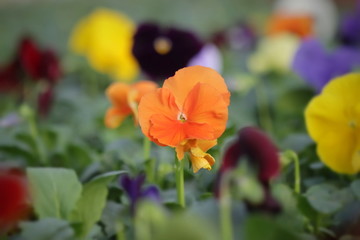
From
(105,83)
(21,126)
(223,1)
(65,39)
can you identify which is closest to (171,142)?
(21,126)

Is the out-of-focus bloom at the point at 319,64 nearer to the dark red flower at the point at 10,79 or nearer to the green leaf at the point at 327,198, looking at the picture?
the green leaf at the point at 327,198

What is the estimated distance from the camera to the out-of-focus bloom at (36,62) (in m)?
1.20

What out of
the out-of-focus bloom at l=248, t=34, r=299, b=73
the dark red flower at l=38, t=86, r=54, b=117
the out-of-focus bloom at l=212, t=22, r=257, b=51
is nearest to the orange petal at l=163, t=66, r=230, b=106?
the dark red flower at l=38, t=86, r=54, b=117

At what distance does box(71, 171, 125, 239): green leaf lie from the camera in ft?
2.02

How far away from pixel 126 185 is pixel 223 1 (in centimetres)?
265

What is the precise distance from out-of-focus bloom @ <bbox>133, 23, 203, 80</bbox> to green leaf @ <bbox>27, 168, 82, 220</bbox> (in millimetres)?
514

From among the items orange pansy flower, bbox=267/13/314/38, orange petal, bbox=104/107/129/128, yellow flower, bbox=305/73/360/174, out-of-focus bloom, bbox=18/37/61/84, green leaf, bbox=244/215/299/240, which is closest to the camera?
green leaf, bbox=244/215/299/240

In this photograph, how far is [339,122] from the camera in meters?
0.69

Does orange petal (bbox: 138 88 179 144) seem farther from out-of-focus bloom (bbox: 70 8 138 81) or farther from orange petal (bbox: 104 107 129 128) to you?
out-of-focus bloom (bbox: 70 8 138 81)

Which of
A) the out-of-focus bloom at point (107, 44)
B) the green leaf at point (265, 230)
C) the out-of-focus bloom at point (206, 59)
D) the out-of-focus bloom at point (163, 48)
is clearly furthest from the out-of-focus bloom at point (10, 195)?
the out-of-focus bloom at point (107, 44)

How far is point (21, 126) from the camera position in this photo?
3.99 feet

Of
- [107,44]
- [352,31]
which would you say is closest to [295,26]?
[352,31]

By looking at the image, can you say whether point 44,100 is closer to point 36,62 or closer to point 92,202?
point 36,62

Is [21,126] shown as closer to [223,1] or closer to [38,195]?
[38,195]
